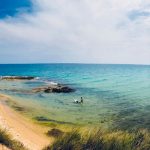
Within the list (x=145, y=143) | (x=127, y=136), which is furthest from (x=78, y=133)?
(x=145, y=143)

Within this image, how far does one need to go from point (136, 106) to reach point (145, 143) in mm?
21866

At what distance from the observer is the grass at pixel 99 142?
10.2 metres

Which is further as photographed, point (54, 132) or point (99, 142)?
point (54, 132)

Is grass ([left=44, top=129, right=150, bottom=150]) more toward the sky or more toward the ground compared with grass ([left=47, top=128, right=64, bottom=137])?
more toward the sky

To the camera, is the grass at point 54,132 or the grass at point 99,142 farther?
the grass at point 54,132

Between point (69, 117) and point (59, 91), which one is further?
point (59, 91)

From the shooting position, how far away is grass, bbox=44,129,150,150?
33.5 ft

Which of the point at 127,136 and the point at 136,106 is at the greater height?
the point at 127,136

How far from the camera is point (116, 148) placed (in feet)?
33.3

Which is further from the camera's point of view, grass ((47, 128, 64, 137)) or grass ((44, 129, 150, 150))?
grass ((47, 128, 64, 137))

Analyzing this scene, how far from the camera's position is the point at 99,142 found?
1035 cm

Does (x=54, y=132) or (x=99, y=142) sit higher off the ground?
(x=99, y=142)

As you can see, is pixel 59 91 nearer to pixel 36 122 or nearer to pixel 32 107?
pixel 32 107

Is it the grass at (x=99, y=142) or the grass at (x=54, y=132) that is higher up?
the grass at (x=99, y=142)
